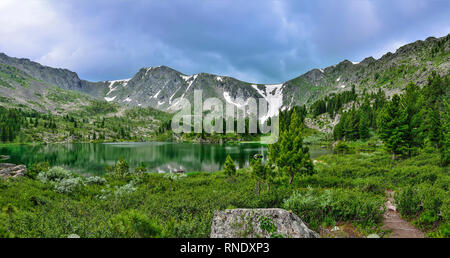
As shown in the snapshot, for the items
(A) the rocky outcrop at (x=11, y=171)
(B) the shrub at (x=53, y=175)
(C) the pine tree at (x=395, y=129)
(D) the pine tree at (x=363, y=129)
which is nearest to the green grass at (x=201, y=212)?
(A) the rocky outcrop at (x=11, y=171)

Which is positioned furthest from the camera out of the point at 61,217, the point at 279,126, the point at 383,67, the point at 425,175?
the point at 383,67

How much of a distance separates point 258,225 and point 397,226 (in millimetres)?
8109

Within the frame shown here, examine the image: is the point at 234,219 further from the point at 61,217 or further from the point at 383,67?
the point at 383,67

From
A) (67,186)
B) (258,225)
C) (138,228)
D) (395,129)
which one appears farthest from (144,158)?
(395,129)

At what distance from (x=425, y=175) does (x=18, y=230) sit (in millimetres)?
29081

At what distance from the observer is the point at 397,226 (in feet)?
31.4

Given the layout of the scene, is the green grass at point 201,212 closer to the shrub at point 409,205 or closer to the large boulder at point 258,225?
the shrub at point 409,205

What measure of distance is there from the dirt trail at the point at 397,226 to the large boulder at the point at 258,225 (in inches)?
205

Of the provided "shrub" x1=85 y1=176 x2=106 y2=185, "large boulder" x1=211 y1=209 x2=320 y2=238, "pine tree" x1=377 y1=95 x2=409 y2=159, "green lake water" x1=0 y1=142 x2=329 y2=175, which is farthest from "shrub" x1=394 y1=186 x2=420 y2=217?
"green lake water" x1=0 y1=142 x2=329 y2=175

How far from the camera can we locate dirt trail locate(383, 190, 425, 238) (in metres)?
8.73

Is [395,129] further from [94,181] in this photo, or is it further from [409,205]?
[94,181]

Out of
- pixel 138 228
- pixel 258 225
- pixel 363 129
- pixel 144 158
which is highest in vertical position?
pixel 363 129

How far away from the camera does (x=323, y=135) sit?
122 m
